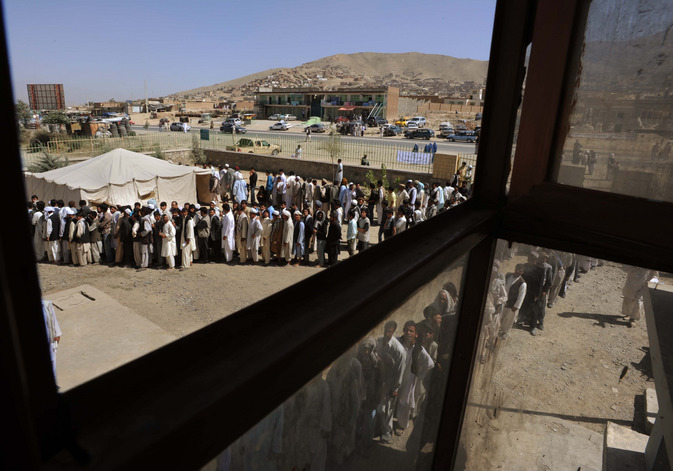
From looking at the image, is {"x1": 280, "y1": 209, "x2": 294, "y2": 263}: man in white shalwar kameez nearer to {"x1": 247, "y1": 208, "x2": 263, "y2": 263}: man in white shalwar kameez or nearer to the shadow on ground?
{"x1": 247, "y1": 208, "x2": 263, "y2": 263}: man in white shalwar kameez

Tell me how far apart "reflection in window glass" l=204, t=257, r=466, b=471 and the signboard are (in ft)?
44.4

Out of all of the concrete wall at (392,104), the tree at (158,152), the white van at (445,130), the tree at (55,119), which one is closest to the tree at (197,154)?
the tree at (158,152)

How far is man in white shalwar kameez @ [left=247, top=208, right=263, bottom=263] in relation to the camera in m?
8.50

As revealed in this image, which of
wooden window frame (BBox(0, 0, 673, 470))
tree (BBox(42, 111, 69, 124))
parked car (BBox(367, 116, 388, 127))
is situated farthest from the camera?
parked car (BBox(367, 116, 388, 127))

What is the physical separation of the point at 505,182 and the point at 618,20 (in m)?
0.54

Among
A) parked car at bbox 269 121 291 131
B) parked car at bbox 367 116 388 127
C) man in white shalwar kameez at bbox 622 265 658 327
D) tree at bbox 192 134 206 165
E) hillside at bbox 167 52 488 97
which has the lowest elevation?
tree at bbox 192 134 206 165

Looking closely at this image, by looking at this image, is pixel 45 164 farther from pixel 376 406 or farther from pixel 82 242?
pixel 376 406

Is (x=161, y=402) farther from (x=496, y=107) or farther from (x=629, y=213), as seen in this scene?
(x=629, y=213)

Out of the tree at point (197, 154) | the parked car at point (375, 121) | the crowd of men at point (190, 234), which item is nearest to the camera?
the crowd of men at point (190, 234)

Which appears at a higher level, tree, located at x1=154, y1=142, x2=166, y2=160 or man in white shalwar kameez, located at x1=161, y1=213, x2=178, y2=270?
tree, located at x1=154, y1=142, x2=166, y2=160

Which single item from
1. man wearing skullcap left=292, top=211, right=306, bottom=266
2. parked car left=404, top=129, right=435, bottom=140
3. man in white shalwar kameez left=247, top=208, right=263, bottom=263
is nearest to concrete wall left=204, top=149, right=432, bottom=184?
man wearing skullcap left=292, top=211, right=306, bottom=266

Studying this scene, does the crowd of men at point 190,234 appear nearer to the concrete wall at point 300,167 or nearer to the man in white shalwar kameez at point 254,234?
the man in white shalwar kameez at point 254,234

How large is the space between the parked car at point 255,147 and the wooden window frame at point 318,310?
17.9 metres

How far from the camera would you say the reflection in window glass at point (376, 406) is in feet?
2.63
